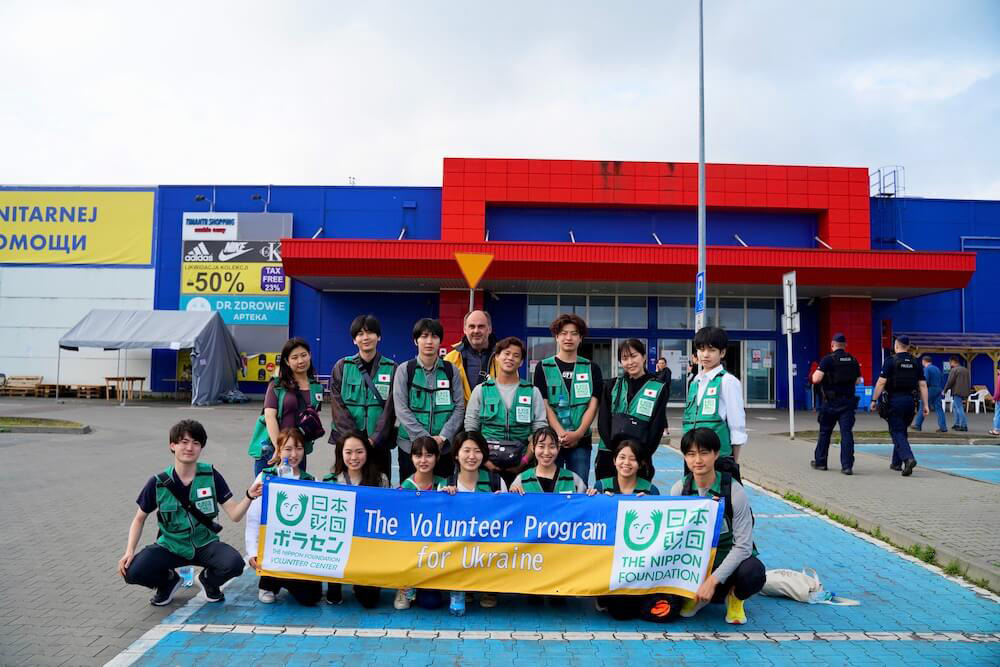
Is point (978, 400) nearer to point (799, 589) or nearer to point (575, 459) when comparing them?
point (799, 589)

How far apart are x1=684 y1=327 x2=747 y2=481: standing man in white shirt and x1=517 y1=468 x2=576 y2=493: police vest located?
1.06 meters

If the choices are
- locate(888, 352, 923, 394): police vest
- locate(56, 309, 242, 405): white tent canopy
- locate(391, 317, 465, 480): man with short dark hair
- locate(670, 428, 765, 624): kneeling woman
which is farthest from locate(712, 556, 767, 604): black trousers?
locate(56, 309, 242, 405): white tent canopy

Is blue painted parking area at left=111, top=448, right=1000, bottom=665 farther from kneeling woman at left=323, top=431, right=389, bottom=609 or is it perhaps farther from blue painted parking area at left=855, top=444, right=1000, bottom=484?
blue painted parking area at left=855, top=444, right=1000, bottom=484

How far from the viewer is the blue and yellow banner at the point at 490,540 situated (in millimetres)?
→ 4344

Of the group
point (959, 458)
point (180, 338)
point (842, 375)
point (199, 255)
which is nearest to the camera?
point (842, 375)

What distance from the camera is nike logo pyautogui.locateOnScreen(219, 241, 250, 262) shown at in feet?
82.2

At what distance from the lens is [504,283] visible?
22.5 m

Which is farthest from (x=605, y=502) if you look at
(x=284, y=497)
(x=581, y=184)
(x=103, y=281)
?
(x=103, y=281)

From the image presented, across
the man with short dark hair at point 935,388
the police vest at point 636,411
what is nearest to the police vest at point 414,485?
the police vest at point 636,411

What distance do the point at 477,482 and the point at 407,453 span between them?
77 cm

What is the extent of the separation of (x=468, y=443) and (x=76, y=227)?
27.2m

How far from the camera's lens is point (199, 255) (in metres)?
25.3

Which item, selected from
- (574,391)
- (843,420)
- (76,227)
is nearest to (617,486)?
(574,391)

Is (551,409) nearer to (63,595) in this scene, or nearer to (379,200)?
(63,595)
